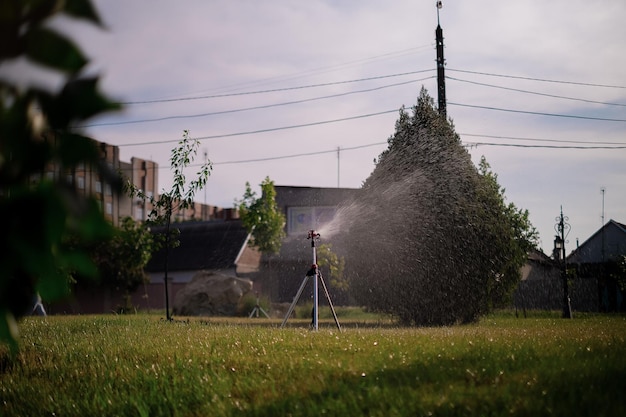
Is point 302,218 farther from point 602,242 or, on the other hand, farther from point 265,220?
point 602,242

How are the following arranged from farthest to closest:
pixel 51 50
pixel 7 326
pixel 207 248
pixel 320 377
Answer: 1. pixel 207 248
2. pixel 320 377
3. pixel 7 326
4. pixel 51 50

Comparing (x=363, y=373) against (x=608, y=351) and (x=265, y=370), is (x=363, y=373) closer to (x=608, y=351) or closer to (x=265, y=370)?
(x=265, y=370)

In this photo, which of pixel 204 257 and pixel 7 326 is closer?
pixel 7 326

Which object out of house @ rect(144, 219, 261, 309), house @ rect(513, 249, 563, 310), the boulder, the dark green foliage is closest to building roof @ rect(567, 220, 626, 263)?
house @ rect(513, 249, 563, 310)

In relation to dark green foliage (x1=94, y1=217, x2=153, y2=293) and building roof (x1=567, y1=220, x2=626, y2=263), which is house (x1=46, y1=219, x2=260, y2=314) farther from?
building roof (x1=567, y1=220, x2=626, y2=263)

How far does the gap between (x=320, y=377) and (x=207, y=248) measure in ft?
153

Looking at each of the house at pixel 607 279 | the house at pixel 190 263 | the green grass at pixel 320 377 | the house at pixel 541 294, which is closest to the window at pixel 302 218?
the house at pixel 190 263

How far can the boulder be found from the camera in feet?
103

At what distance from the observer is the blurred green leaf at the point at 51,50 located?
7.22ft

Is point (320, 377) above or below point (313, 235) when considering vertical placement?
below

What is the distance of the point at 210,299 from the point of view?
31.6 metres

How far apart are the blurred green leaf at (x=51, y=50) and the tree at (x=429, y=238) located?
54.5 feet

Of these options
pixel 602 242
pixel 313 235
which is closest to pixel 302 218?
pixel 602 242

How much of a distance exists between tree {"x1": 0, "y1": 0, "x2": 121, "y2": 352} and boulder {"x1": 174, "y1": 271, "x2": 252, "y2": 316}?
29.7 metres
